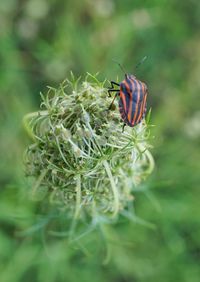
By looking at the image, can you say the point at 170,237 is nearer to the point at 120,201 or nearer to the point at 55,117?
the point at 120,201

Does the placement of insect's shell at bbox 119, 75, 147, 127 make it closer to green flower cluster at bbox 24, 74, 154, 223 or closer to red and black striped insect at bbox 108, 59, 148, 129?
red and black striped insect at bbox 108, 59, 148, 129

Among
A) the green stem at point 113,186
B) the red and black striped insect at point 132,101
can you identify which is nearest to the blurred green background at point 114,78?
the green stem at point 113,186

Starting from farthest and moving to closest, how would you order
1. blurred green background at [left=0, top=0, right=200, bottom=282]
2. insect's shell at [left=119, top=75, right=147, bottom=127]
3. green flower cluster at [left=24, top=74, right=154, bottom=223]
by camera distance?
blurred green background at [left=0, top=0, right=200, bottom=282], green flower cluster at [left=24, top=74, right=154, bottom=223], insect's shell at [left=119, top=75, right=147, bottom=127]

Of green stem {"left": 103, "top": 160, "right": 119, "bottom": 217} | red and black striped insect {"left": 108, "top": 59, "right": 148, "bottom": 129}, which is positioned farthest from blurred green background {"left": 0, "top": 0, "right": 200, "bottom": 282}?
red and black striped insect {"left": 108, "top": 59, "right": 148, "bottom": 129}

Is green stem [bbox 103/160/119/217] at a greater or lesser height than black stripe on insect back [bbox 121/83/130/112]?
lesser

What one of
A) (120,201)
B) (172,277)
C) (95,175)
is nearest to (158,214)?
(172,277)

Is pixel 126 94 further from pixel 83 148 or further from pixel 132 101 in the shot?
pixel 83 148

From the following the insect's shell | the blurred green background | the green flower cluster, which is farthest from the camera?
the blurred green background
